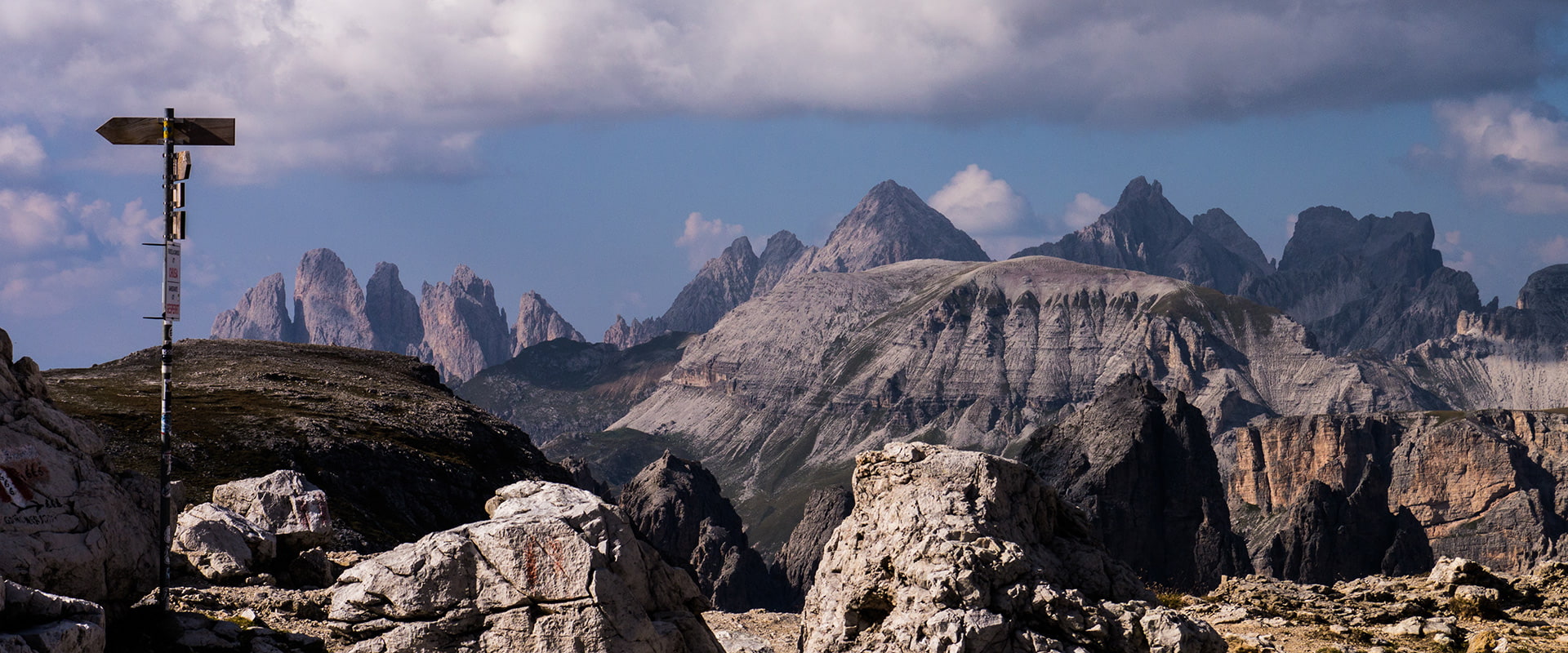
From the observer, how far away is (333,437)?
10044 cm

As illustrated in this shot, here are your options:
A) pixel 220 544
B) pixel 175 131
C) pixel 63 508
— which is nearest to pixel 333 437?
pixel 220 544

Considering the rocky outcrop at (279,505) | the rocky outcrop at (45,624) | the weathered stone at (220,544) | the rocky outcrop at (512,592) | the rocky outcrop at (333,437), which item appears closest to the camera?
the rocky outcrop at (45,624)

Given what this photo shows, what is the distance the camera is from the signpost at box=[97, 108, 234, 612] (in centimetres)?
3303

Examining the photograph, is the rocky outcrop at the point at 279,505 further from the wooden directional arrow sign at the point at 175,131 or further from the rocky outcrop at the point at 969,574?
the rocky outcrop at the point at 969,574

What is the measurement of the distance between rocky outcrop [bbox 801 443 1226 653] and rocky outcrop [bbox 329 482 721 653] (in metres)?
4.92

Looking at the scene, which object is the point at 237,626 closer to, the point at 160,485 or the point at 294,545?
the point at 160,485

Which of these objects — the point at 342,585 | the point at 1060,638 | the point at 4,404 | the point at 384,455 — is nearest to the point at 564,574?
the point at 342,585

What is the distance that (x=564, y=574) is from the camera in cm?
2894

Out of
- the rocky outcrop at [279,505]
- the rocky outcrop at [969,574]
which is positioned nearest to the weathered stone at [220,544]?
the rocky outcrop at [279,505]

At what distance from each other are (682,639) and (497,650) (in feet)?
13.5

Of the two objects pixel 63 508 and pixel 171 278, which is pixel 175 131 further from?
pixel 63 508

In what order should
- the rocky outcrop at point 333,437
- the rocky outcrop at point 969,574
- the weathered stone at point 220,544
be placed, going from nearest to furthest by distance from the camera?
the rocky outcrop at point 969,574 → the weathered stone at point 220,544 → the rocky outcrop at point 333,437

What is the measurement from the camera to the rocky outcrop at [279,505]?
1788 inches

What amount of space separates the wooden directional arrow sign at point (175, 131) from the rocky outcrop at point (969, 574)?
17.8 metres
